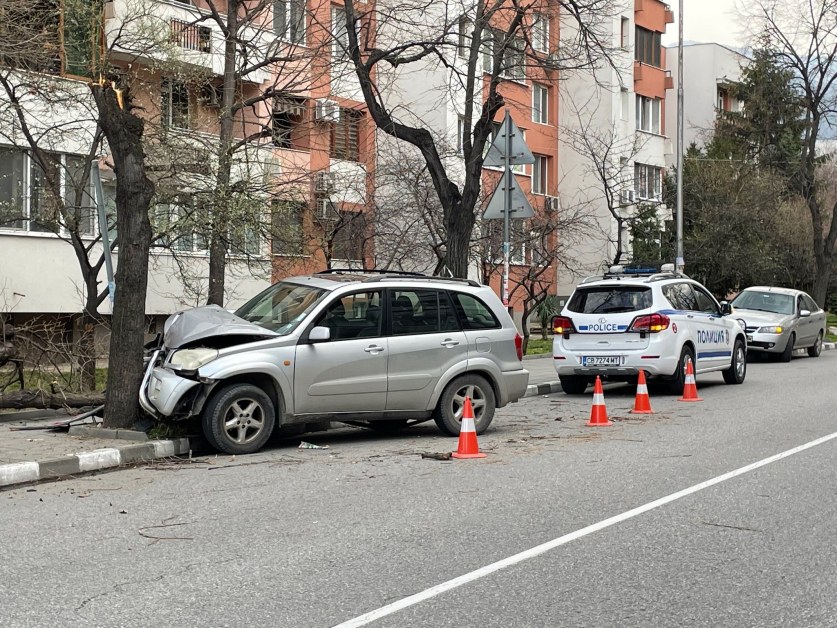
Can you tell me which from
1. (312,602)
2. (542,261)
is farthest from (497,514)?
(542,261)

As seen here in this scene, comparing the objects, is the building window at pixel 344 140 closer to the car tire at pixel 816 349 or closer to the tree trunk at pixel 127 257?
the car tire at pixel 816 349

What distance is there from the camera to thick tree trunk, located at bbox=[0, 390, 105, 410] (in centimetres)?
1302

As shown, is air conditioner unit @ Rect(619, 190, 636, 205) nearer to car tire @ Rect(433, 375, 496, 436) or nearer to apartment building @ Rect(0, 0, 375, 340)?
apartment building @ Rect(0, 0, 375, 340)

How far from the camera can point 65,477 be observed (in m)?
9.59

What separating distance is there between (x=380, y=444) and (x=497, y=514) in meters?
4.10

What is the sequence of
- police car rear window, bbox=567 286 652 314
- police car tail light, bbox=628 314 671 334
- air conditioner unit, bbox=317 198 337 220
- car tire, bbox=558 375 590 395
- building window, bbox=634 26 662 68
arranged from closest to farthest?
police car tail light, bbox=628 314 671 334 < police car rear window, bbox=567 286 652 314 < car tire, bbox=558 375 590 395 < air conditioner unit, bbox=317 198 337 220 < building window, bbox=634 26 662 68

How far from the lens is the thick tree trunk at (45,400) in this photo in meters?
13.0

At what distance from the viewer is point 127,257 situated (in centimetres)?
1179

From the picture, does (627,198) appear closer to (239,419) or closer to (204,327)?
(204,327)

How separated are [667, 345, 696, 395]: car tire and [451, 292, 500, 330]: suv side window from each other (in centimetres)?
542

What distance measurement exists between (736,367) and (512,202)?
538cm

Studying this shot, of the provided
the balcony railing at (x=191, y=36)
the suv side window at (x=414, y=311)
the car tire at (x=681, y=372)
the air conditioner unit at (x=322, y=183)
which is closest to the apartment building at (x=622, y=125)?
the balcony railing at (x=191, y=36)

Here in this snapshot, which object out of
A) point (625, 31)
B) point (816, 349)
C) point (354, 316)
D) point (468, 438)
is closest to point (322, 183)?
point (354, 316)

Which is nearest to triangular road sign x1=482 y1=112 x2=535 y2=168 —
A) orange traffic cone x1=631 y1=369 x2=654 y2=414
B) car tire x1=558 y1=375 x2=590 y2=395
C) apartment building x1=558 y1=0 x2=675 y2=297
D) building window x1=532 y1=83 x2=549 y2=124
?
car tire x1=558 y1=375 x2=590 y2=395
